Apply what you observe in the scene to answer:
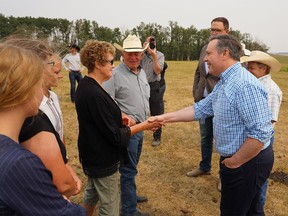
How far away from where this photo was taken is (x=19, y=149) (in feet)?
3.85

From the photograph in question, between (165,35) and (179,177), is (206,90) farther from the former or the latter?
(165,35)

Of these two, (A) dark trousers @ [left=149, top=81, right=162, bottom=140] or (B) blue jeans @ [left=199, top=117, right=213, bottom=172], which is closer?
(B) blue jeans @ [left=199, top=117, right=213, bottom=172]

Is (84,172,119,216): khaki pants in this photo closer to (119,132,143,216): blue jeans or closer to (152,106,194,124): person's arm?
(119,132,143,216): blue jeans

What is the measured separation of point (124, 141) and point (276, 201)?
2.83 m

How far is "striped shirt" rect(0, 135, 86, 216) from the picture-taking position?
111cm

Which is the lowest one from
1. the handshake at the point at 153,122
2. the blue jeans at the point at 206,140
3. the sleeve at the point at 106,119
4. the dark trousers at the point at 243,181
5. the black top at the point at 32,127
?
the blue jeans at the point at 206,140

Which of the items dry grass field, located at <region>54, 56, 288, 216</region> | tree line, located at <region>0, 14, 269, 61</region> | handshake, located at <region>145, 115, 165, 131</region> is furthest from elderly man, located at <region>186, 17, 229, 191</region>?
tree line, located at <region>0, 14, 269, 61</region>

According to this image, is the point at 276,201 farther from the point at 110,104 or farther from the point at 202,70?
the point at 110,104

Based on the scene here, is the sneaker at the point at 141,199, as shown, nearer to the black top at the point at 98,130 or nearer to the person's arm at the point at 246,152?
the black top at the point at 98,130

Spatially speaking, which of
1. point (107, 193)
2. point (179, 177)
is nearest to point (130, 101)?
point (107, 193)

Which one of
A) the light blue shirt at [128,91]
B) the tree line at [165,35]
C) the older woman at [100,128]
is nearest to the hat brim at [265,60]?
the light blue shirt at [128,91]

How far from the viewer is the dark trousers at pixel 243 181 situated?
99.3 inches

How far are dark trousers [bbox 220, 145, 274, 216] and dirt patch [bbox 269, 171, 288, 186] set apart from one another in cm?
252

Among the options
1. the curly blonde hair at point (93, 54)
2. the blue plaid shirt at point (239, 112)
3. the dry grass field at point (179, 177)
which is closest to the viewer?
the blue plaid shirt at point (239, 112)
